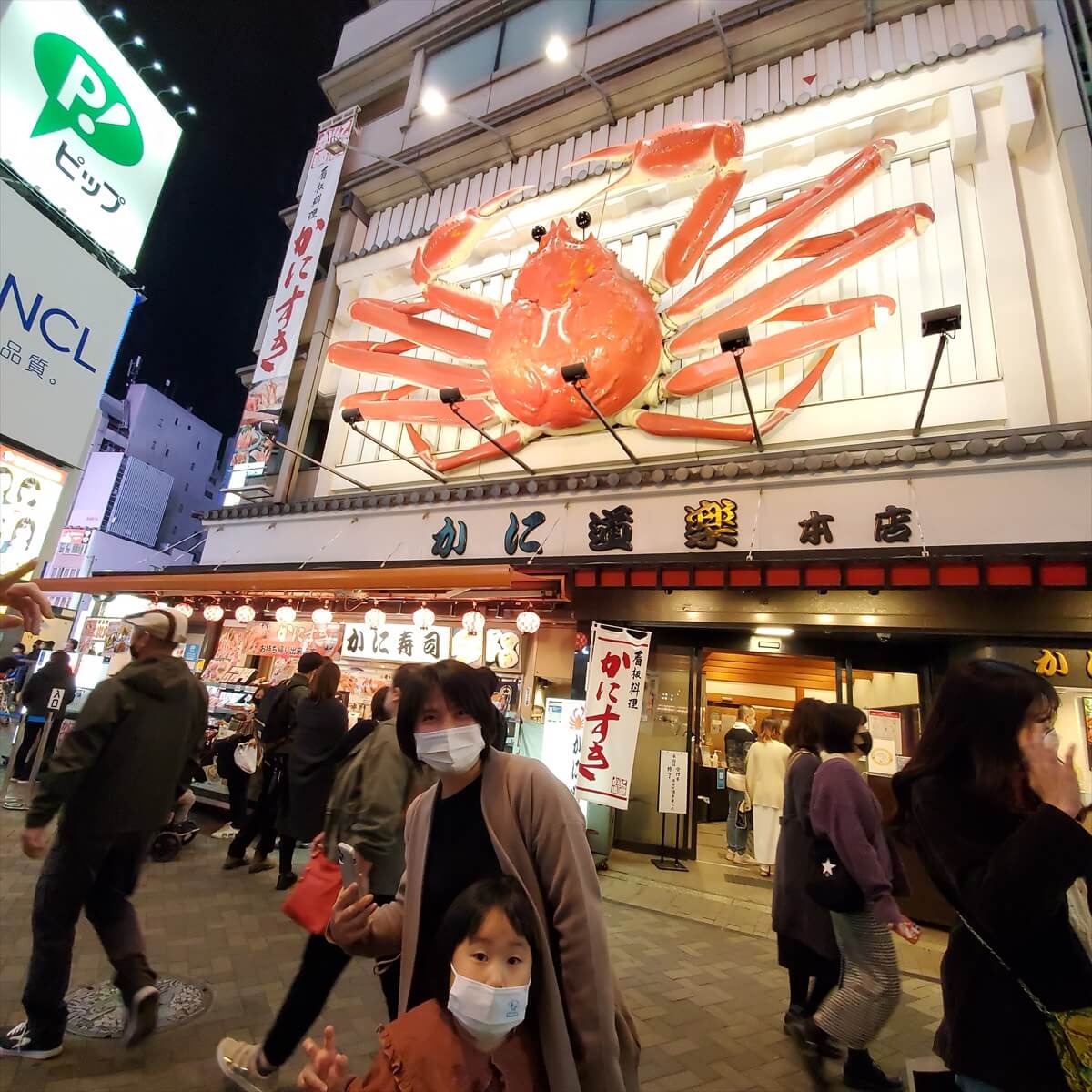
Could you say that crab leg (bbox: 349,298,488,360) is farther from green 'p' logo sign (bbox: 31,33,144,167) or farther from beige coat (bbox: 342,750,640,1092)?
beige coat (bbox: 342,750,640,1092)

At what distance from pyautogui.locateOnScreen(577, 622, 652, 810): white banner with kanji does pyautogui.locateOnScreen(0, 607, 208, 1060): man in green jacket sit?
3156mm

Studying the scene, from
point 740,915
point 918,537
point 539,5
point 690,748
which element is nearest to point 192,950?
point 740,915

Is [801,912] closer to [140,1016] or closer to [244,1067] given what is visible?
[244,1067]

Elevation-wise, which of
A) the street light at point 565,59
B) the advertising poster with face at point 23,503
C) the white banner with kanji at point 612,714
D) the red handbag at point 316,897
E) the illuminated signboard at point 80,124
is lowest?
the red handbag at point 316,897

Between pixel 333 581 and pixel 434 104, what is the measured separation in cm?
933

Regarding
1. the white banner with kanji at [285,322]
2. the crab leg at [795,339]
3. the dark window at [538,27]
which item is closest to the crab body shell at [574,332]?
the crab leg at [795,339]

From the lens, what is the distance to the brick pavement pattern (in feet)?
8.22

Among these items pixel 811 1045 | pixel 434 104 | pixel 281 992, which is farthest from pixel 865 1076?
pixel 434 104

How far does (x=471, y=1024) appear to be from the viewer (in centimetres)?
130

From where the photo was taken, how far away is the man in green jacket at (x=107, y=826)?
2436 mm

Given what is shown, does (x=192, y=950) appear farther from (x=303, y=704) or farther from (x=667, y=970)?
(x=667, y=970)

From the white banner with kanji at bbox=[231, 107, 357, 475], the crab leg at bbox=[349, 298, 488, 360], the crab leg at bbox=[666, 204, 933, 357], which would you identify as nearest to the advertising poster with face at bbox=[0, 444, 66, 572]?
the crab leg at bbox=[349, 298, 488, 360]

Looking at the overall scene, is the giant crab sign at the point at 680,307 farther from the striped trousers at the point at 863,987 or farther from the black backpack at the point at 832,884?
the striped trousers at the point at 863,987

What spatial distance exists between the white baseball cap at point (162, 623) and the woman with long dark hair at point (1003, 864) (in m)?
3.20
